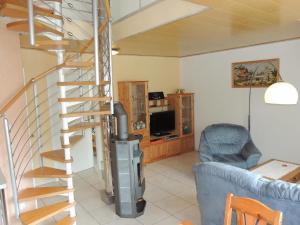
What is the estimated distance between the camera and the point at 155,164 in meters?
5.13

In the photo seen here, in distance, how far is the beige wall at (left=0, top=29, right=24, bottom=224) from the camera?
269 centimetres

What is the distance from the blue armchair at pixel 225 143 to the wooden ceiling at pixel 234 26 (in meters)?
1.60

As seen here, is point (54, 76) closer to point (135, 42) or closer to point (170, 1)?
point (135, 42)

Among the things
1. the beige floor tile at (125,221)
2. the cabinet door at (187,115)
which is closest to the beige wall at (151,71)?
the cabinet door at (187,115)

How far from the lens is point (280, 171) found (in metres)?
3.14

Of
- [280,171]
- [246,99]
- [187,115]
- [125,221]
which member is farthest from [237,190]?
[187,115]

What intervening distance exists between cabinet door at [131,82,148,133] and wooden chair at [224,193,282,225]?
3619 mm

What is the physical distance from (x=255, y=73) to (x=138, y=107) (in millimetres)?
2483

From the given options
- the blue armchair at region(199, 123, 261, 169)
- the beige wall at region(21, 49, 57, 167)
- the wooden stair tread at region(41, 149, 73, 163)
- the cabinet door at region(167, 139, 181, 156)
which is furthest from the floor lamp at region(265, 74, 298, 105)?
the beige wall at region(21, 49, 57, 167)

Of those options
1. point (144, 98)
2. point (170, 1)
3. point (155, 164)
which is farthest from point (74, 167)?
point (170, 1)

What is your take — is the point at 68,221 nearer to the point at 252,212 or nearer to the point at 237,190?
the point at 237,190

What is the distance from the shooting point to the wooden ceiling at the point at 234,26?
2.22 m

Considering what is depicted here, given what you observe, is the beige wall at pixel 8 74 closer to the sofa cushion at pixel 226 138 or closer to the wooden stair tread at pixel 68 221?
the wooden stair tread at pixel 68 221

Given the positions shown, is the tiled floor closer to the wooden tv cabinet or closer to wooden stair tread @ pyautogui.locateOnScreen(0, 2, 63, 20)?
the wooden tv cabinet
